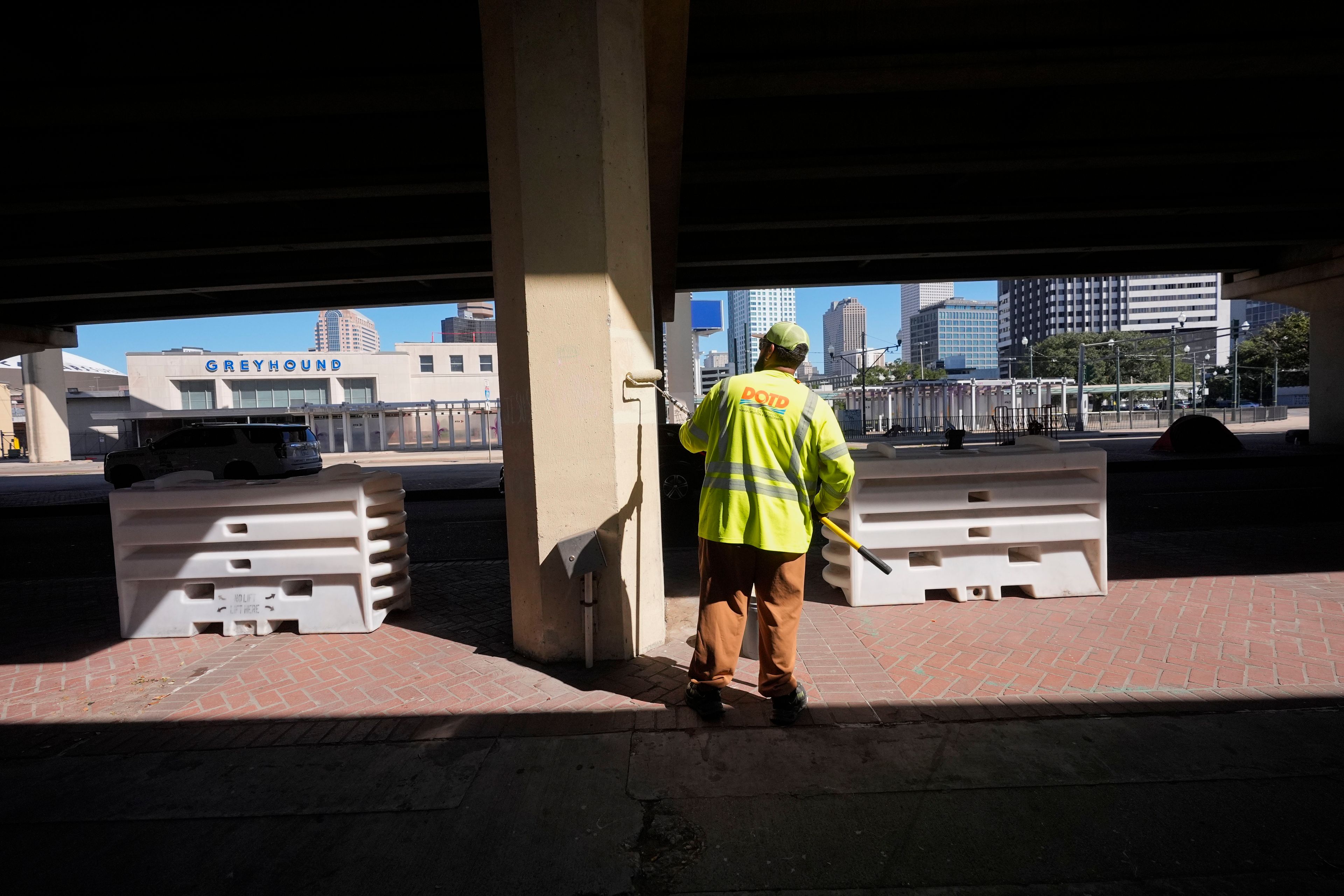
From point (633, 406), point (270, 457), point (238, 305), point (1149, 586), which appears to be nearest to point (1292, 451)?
point (1149, 586)

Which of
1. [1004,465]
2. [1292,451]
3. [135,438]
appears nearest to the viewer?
[1004,465]

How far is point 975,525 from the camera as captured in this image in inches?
204

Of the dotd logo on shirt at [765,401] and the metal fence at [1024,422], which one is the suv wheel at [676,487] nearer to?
the dotd logo on shirt at [765,401]

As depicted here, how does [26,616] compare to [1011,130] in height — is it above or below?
below

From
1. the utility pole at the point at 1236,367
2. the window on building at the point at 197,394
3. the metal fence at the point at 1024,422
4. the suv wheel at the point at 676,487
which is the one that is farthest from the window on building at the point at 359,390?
the utility pole at the point at 1236,367

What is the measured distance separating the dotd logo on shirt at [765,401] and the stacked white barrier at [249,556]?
3088 millimetres

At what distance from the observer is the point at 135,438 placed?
33469 mm

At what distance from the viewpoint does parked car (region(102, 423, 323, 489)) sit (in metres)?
17.9

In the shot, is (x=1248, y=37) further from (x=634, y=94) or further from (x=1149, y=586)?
(x=634, y=94)

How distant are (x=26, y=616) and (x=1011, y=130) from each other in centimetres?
1202

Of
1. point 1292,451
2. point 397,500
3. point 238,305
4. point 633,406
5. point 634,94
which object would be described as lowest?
point 1292,451

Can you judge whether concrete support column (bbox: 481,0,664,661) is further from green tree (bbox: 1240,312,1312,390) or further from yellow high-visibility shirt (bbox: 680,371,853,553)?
green tree (bbox: 1240,312,1312,390)

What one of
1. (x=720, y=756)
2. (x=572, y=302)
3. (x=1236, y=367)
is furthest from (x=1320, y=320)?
(x=1236, y=367)

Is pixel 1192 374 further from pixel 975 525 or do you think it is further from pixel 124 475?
pixel 124 475
